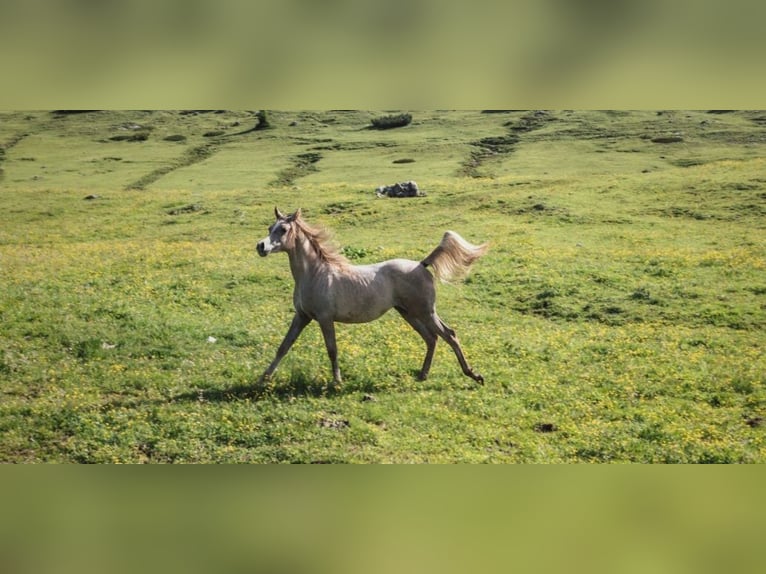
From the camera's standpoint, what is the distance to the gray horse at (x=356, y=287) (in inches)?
456

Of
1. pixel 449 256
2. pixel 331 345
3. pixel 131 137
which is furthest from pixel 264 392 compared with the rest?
pixel 131 137

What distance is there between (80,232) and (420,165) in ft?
73.6

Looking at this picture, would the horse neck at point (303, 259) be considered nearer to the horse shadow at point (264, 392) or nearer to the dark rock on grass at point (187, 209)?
the horse shadow at point (264, 392)

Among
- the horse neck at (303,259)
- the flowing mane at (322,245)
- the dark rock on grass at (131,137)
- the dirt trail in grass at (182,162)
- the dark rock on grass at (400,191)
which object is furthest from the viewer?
the dark rock on grass at (131,137)

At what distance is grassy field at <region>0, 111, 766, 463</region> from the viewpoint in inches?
392

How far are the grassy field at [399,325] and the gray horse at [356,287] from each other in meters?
0.76

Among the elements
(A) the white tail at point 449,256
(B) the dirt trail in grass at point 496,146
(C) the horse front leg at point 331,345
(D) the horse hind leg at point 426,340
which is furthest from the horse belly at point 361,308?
(B) the dirt trail in grass at point 496,146

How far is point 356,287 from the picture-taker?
1196 cm

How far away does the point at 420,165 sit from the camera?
45875mm

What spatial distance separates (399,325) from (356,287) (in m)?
3.85

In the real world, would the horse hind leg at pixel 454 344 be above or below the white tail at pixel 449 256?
below

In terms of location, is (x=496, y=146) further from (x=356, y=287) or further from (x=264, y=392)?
(x=264, y=392)

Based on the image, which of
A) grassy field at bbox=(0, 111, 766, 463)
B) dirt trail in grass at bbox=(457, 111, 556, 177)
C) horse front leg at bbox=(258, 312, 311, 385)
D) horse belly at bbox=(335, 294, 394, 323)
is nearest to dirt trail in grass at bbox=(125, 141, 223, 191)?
grassy field at bbox=(0, 111, 766, 463)

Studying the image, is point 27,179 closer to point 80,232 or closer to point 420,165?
point 80,232
